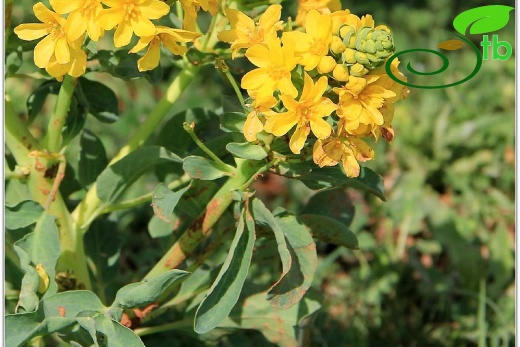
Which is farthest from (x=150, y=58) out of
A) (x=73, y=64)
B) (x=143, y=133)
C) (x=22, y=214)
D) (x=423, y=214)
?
(x=423, y=214)

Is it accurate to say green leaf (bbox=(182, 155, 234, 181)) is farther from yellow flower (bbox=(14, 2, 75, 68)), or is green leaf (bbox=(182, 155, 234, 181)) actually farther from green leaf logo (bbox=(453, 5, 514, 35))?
green leaf logo (bbox=(453, 5, 514, 35))

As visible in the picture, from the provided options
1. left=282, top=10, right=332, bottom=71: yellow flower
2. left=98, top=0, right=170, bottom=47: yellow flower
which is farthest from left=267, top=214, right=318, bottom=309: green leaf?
left=98, top=0, right=170, bottom=47: yellow flower

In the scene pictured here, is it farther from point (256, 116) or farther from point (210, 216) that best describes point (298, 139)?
point (210, 216)

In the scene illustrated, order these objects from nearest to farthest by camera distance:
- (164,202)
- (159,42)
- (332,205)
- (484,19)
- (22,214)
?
(159,42), (164,202), (22,214), (332,205), (484,19)

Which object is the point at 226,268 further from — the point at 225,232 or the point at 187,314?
the point at 187,314

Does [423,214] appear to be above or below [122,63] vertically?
below

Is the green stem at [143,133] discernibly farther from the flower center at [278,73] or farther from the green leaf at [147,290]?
the flower center at [278,73]
